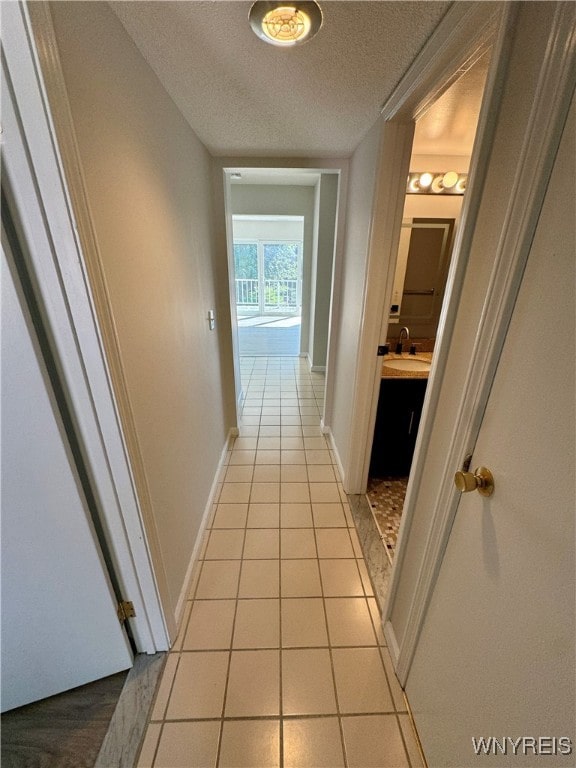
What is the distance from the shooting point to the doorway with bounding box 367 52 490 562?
5.99ft

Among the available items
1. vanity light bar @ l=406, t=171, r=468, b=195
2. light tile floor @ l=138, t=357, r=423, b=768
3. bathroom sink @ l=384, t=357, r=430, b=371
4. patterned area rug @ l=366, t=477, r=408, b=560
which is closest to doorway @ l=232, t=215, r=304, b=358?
bathroom sink @ l=384, t=357, r=430, b=371

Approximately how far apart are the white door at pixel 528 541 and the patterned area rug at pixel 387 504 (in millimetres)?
976

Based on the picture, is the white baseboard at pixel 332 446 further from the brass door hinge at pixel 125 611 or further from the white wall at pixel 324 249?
the brass door hinge at pixel 125 611

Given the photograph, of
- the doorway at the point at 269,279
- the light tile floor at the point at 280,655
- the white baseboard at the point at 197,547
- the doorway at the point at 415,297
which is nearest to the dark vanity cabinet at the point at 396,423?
the doorway at the point at 415,297

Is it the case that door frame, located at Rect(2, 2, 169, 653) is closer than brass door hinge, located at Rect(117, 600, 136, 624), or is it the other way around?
door frame, located at Rect(2, 2, 169, 653)

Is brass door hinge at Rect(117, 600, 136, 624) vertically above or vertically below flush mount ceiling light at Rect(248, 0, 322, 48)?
below

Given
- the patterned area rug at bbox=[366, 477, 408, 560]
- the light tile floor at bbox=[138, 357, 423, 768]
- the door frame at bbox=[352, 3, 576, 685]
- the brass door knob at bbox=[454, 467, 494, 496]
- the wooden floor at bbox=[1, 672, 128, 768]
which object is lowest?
the wooden floor at bbox=[1, 672, 128, 768]

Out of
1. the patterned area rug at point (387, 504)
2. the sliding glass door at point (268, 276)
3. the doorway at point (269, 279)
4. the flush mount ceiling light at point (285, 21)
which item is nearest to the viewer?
the flush mount ceiling light at point (285, 21)

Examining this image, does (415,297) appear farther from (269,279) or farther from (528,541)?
(269,279)

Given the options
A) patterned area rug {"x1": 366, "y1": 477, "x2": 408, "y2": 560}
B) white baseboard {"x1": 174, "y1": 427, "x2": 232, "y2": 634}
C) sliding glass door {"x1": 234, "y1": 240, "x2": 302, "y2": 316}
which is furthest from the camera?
sliding glass door {"x1": 234, "y1": 240, "x2": 302, "y2": 316}

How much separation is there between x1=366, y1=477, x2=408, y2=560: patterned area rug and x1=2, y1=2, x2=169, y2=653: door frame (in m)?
1.32

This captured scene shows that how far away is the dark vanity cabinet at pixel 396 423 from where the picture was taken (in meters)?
1.87

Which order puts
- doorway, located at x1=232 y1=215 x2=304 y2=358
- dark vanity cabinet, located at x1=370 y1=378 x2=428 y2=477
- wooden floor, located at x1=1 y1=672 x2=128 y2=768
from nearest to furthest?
wooden floor, located at x1=1 y1=672 x2=128 y2=768, dark vanity cabinet, located at x1=370 y1=378 x2=428 y2=477, doorway, located at x1=232 y1=215 x2=304 y2=358

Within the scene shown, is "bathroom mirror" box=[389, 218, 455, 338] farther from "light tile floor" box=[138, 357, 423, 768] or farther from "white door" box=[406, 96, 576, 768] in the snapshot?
"white door" box=[406, 96, 576, 768]
